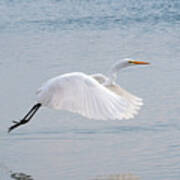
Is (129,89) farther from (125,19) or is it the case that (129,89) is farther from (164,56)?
(125,19)

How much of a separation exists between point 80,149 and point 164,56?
5.37 m

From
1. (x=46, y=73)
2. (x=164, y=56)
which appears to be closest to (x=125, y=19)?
(x=164, y=56)

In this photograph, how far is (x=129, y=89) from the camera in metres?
9.92

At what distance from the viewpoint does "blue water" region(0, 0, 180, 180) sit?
7117 mm

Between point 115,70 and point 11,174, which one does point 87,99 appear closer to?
point 115,70

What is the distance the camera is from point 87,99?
628 centimetres

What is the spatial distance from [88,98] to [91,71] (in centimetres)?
507

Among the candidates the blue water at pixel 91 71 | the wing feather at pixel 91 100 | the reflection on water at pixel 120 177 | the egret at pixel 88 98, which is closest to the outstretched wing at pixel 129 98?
the egret at pixel 88 98

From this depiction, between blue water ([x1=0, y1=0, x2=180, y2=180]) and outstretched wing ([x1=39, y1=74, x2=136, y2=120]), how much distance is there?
0.81 m

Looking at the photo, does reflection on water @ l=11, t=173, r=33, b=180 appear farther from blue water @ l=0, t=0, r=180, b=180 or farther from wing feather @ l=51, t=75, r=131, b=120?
wing feather @ l=51, t=75, r=131, b=120

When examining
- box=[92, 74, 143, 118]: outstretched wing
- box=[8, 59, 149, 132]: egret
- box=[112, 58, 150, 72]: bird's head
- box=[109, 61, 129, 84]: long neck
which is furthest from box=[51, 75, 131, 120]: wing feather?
box=[112, 58, 150, 72]: bird's head

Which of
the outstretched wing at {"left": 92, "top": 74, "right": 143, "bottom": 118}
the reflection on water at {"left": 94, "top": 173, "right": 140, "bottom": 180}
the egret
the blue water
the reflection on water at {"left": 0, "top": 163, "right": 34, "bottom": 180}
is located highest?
the egret

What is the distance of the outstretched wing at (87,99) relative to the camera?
5.88 metres

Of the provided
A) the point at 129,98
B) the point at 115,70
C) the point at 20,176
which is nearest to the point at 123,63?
the point at 115,70
